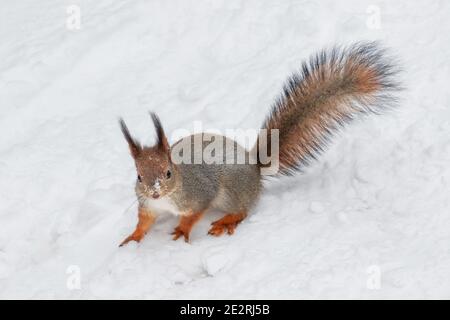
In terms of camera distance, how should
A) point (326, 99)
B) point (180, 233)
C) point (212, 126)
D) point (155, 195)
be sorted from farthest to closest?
point (212, 126), point (326, 99), point (180, 233), point (155, 195)

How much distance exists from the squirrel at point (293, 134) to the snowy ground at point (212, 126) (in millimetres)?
122

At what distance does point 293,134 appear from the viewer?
3.87 m

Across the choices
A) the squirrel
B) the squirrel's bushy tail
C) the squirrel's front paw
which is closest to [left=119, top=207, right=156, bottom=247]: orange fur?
the squirrel

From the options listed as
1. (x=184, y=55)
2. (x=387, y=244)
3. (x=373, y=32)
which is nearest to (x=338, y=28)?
(x=373, y=32)

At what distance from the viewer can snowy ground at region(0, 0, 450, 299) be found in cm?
329

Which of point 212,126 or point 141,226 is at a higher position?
point 212,126

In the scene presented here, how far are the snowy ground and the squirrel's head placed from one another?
15.6 inches

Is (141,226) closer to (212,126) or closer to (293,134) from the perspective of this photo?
(293,134)

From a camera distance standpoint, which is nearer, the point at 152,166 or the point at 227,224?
the point at 152,166

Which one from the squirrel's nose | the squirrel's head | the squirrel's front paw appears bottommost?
the squirrel's front paw

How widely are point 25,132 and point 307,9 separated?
2322 millimetres

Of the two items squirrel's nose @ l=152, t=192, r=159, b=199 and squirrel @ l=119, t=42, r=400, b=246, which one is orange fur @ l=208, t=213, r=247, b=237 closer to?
squirrel @ l=119, t=42, r=400, b=246

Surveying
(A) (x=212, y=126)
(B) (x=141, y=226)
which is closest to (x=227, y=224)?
(B) (x=141, y=226)

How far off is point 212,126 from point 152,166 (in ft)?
4.62
